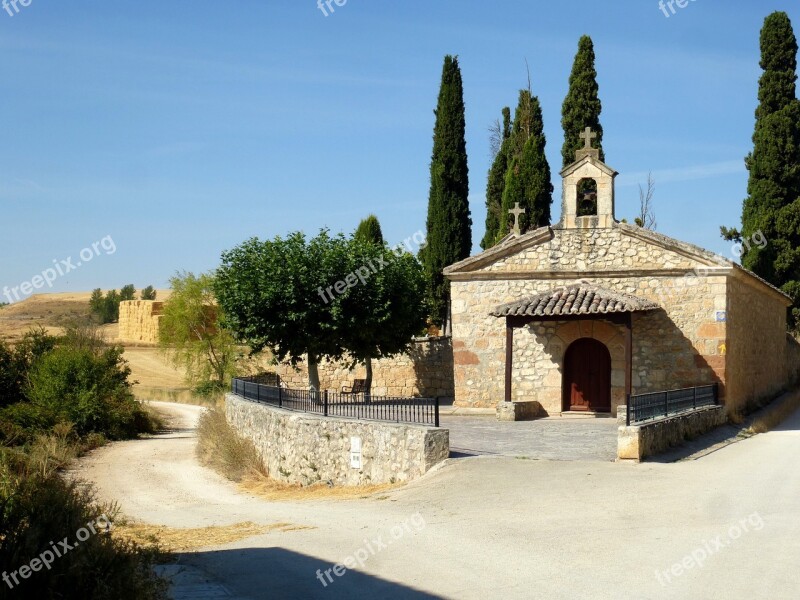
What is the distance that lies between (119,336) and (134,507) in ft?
166

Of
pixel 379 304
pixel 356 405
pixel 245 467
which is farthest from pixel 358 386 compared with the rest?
pixel 356 405

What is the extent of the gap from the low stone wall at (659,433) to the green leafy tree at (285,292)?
1058 centimetres

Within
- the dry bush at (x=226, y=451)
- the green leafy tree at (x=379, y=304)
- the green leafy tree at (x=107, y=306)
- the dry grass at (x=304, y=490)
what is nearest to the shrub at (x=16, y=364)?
the dry bush at (x=226, y=451)

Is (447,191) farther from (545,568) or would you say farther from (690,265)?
(545,568)

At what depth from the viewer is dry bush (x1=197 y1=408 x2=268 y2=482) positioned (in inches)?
790

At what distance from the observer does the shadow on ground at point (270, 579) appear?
316 inches

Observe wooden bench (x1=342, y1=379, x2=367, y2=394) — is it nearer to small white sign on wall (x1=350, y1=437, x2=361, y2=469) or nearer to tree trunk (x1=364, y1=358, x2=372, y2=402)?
tree trunk (x1=364, y1=358, x2=372, y2=402)

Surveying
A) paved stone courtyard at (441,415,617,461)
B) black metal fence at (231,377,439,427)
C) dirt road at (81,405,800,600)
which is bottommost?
dirt road at (81,405,800,600)

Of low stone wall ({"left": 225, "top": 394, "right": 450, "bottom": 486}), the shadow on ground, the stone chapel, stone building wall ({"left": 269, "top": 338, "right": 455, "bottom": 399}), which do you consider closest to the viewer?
the shadow on ground

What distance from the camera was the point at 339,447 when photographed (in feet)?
55.0

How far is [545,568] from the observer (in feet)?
27.9

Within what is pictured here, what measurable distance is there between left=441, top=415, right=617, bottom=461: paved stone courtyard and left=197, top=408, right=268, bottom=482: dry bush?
448 centimetres

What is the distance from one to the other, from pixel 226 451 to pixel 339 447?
5088 mm

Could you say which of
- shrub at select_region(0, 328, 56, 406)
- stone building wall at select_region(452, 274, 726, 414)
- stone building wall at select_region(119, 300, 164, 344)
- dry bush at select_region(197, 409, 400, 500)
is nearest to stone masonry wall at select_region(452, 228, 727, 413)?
stone building wall at select_region(452, 274, 726, 414)
